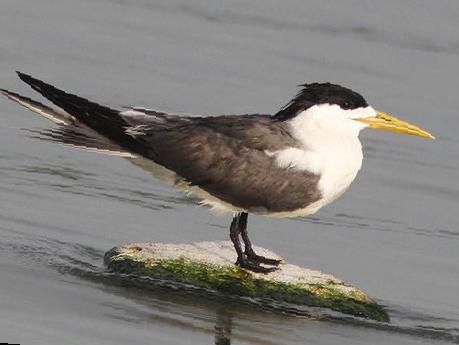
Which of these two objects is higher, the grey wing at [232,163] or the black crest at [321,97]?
the black crest at [321,97]

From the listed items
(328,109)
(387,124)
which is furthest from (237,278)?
(387,124)

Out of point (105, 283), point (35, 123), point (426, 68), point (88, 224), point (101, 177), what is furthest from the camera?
point (426, 68)

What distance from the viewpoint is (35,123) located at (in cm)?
1222

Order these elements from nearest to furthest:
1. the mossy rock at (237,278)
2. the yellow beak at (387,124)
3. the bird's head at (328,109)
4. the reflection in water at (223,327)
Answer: the reflection in water at (223,327)
the mossy rock at (237,278)
the bird's head at (328,109)
the yellow beak at (387,124)

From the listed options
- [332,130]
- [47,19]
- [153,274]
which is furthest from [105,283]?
[47,19]

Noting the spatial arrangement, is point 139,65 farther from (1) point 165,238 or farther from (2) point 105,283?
(2) point 105,283

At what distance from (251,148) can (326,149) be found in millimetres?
414

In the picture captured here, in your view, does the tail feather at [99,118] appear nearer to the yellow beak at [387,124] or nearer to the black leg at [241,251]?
the black leg at [241,251]

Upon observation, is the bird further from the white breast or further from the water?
the water

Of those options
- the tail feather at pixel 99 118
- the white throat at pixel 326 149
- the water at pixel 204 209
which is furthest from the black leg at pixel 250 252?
the tail feather at pixel 99 118

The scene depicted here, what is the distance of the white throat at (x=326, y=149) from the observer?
9.16 m

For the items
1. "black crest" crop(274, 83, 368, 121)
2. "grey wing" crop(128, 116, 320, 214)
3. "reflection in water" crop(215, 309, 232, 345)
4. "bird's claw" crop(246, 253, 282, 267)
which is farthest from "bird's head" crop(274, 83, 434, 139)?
"reflection in water" crop(215, 309, 232, 345)

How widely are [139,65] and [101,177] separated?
3.12 m

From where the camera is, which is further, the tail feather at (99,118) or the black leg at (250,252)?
the black leg at (250,252)
